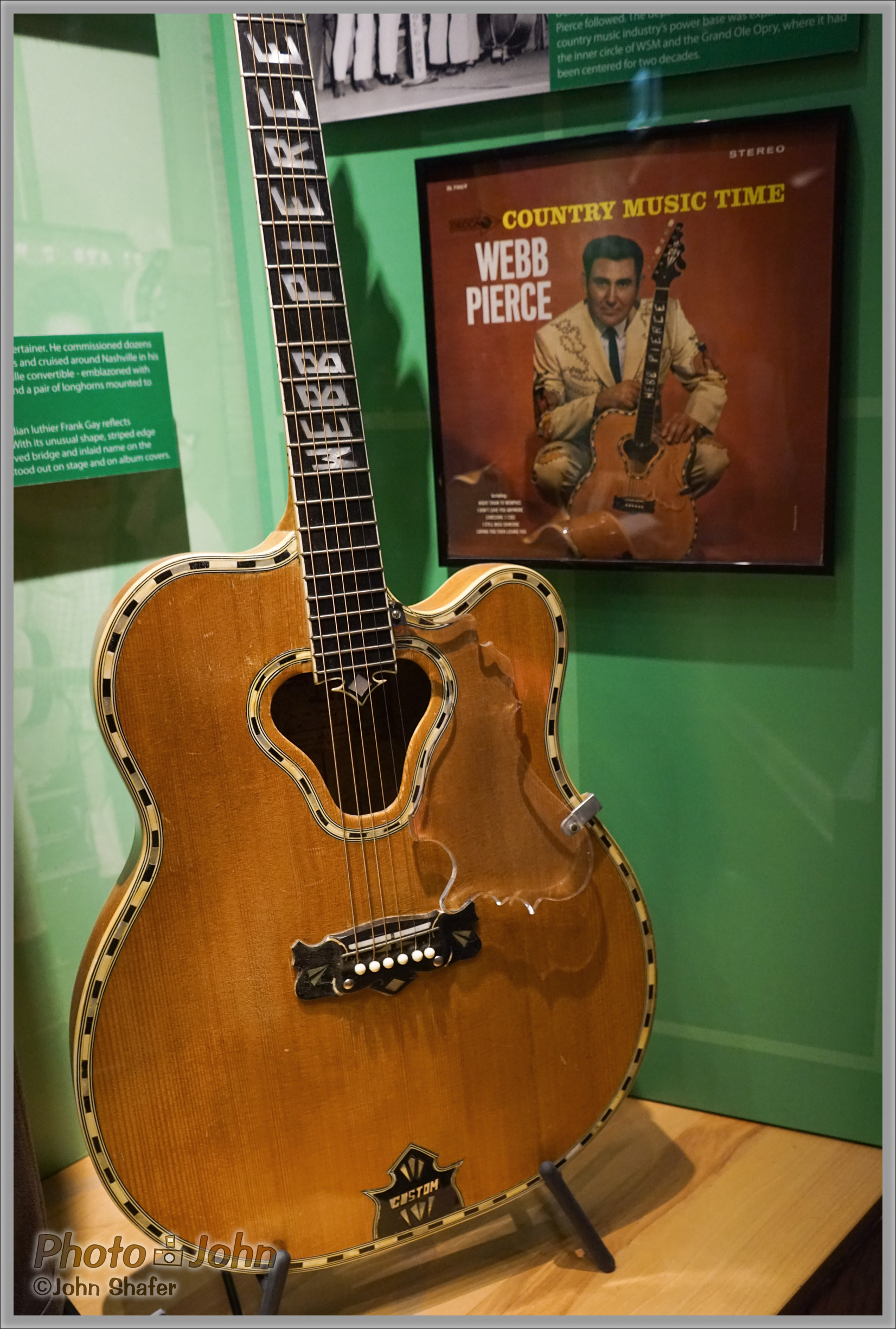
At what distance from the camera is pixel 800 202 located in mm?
1062

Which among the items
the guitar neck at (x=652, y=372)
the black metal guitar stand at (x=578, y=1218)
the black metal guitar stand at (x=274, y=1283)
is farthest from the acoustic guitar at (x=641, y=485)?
the black metal guitar stand at (x=274, y=1283)

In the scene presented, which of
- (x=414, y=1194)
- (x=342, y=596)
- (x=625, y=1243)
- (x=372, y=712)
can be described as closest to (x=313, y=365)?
(x=342, y=596)

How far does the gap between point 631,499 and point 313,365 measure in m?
0.37

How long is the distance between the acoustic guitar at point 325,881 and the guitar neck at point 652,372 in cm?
21

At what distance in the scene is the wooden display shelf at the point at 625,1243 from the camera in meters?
1.04

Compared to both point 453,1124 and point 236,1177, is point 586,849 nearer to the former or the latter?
point 453,1124

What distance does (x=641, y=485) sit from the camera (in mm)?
1188

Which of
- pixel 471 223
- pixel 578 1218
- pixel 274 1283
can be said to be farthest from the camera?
pixel 471 223

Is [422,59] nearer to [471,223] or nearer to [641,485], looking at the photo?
[471,223]

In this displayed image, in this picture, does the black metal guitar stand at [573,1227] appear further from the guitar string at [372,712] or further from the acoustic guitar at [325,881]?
the guitar string at [372,712]

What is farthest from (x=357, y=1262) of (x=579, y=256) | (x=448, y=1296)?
(x=579, y=256)

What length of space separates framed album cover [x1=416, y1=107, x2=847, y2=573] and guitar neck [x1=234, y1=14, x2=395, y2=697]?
0.23 meters

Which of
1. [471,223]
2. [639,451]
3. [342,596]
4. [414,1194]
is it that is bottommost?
[414,1194]

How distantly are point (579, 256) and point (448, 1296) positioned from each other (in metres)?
0.99
